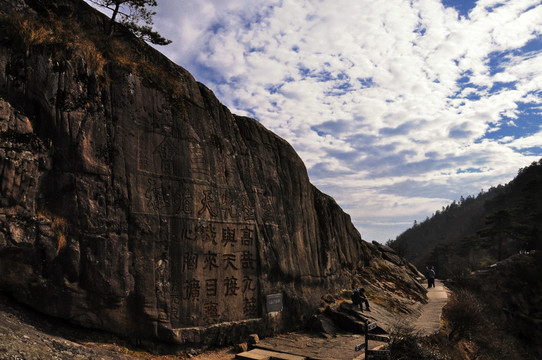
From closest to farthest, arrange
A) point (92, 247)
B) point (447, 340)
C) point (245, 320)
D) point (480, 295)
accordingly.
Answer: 1. point (92, 247)
2. point (245, 320)
3. point (447, 340)
4. point (480, 295)

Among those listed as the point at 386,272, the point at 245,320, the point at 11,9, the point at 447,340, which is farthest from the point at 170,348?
the point at 386,272

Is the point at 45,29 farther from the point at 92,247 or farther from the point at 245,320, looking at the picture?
the point at 245,320

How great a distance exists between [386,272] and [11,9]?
24.4 meters

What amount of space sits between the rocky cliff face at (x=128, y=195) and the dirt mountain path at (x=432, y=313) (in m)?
5.44

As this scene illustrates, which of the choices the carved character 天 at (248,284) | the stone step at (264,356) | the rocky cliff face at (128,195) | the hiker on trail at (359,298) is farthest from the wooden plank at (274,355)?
the hiker on trail at (359,298)

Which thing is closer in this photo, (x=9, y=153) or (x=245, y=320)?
(x=9, y=153)

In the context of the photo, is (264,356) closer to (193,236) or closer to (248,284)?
(248,284)

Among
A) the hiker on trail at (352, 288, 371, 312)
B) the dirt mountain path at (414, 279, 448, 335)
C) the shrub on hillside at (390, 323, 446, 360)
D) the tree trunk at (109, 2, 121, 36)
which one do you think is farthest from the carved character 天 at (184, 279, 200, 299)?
the tree trunk at (109, 2, 121, 36)

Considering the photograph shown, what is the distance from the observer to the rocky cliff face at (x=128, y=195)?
28.9 ft

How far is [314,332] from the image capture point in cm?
1455

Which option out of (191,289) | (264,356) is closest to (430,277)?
(264,356)

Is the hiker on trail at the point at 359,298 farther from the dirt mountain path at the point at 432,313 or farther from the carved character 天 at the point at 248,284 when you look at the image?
the carved character 天 at the point at 248,284

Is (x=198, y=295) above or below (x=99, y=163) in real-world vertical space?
below

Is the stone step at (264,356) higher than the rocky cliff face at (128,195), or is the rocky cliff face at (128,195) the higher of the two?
the rocky cliff face at (128,195)
